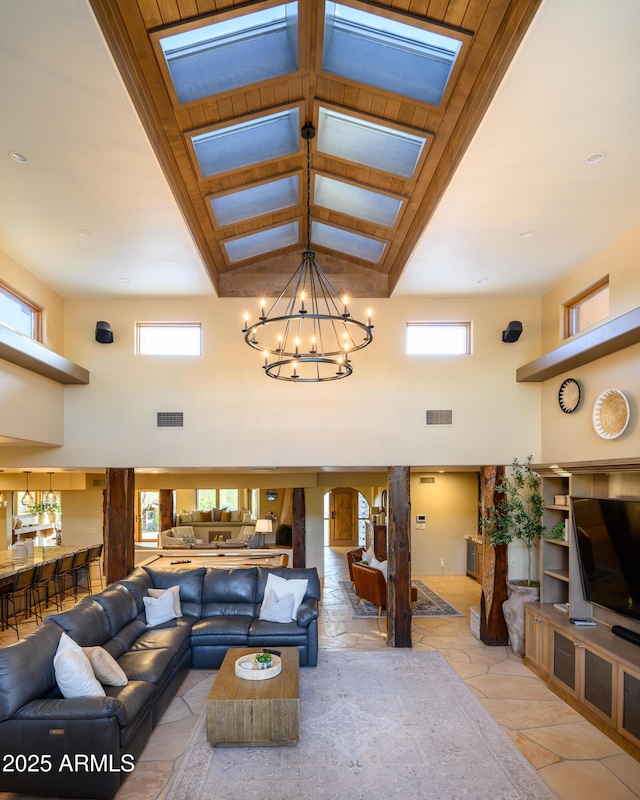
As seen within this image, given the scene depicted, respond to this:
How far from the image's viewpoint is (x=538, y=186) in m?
4.42

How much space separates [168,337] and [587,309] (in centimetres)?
552

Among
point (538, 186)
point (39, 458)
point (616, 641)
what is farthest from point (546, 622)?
point (39, 458)

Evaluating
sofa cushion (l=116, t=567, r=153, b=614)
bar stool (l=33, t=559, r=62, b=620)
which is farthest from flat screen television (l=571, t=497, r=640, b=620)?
bar stool (l=33, t=559, r=62, b=620)

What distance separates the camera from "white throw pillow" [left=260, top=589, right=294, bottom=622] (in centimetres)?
661

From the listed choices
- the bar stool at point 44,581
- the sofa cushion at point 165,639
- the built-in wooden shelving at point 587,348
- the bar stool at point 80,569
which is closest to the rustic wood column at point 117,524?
the sofa cushion at point 165,639

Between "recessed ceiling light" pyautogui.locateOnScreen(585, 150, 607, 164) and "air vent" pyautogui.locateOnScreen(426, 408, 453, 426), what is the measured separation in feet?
12.7

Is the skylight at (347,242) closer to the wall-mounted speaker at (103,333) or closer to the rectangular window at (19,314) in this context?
the wall-mounted speaker at (103,333)

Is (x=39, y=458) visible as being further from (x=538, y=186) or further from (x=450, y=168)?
(x=538, y=186)

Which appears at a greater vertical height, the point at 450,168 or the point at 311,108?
the point at 311,108

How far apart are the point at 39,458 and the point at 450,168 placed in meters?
6.30

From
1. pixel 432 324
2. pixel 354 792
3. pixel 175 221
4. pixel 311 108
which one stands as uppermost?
pixel 311 108

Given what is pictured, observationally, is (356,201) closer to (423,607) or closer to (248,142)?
(248,142)

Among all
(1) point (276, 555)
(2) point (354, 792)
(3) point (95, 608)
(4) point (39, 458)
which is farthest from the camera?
(1) point (276, 555)

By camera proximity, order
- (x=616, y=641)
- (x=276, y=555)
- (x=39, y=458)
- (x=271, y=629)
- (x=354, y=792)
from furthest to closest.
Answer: (x=276, y=555) → (x=39, y=458) → (x=271, y=629) → (x=616, y=641) → (x=354, y=792)
